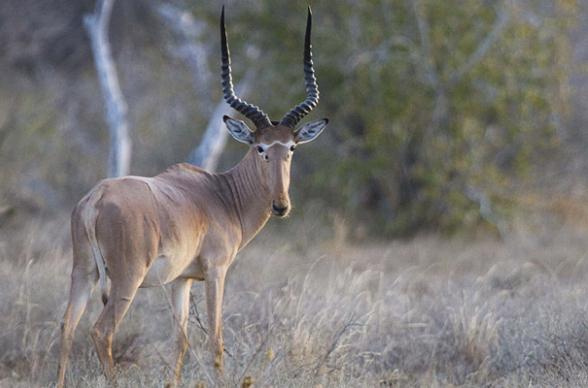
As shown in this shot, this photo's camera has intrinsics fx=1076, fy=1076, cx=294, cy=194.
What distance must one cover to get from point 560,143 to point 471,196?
2.39m

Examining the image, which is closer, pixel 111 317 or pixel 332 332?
pixel 111 317

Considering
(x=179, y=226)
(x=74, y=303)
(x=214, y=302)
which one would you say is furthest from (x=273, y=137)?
(x=74, y=303)

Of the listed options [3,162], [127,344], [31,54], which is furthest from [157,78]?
[127,344]

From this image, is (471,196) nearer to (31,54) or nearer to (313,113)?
(313,113)

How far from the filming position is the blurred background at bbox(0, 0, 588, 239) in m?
16.8

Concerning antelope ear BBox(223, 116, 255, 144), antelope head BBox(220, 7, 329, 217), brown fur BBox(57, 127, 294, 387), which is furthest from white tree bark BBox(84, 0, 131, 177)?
brown fur BBox(57, 127, 294, 387)

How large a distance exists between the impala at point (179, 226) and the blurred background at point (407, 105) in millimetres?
7172

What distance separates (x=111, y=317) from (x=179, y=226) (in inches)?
35.6

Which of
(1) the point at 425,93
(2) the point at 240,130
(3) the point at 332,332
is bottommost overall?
(3) the point at 332,332

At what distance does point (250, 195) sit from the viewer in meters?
9.09

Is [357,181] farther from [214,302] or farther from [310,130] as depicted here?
[214,302]

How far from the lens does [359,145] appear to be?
680 inches

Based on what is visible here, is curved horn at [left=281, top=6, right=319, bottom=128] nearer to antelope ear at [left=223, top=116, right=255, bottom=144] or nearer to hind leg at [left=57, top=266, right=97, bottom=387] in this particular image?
antelope ear at [left=223, top=116, right=255, bottom=144]

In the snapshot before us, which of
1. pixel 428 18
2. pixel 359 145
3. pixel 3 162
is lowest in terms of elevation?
pixel 3 162
